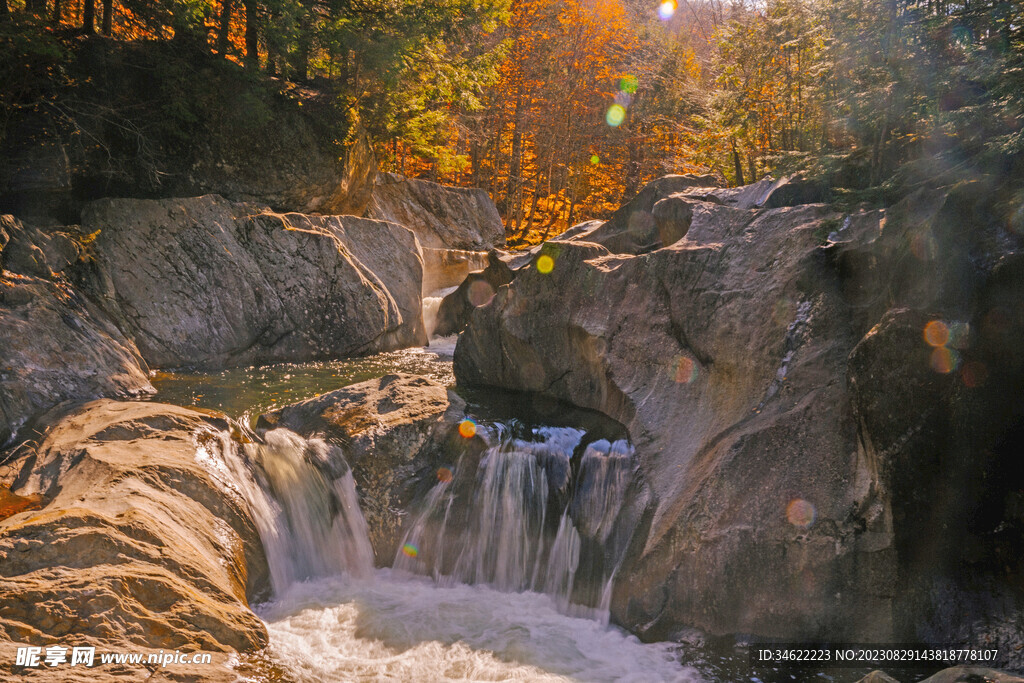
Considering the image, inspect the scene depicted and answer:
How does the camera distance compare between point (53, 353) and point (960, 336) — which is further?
point (53, 353)

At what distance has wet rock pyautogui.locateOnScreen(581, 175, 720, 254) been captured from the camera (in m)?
9.73

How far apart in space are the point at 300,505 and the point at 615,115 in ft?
93.4

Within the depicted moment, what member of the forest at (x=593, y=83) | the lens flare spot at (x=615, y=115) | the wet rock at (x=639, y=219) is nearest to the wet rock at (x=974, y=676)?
the forest at (x=593, y=83)

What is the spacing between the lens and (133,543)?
14.6 feet

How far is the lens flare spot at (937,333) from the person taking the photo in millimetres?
4496

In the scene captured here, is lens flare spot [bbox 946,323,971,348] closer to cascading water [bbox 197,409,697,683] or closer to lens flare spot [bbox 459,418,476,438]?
cascading water [bbox 197,409,697,683]

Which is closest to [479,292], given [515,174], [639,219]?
[639,219]

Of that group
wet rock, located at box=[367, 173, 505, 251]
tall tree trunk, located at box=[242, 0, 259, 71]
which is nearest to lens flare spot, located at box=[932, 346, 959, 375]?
tall tree trunk, located at box=[242, 0, 259, 71]

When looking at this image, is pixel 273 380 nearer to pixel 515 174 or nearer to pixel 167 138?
pixel 167 138

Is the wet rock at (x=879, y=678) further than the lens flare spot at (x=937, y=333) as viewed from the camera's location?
No

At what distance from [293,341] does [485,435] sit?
586 centimetres

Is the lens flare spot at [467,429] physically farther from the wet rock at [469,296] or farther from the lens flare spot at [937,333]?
the wet rock at [469,296]

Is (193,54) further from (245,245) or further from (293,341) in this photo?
(293,341)

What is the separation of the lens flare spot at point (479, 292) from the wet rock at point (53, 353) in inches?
265
